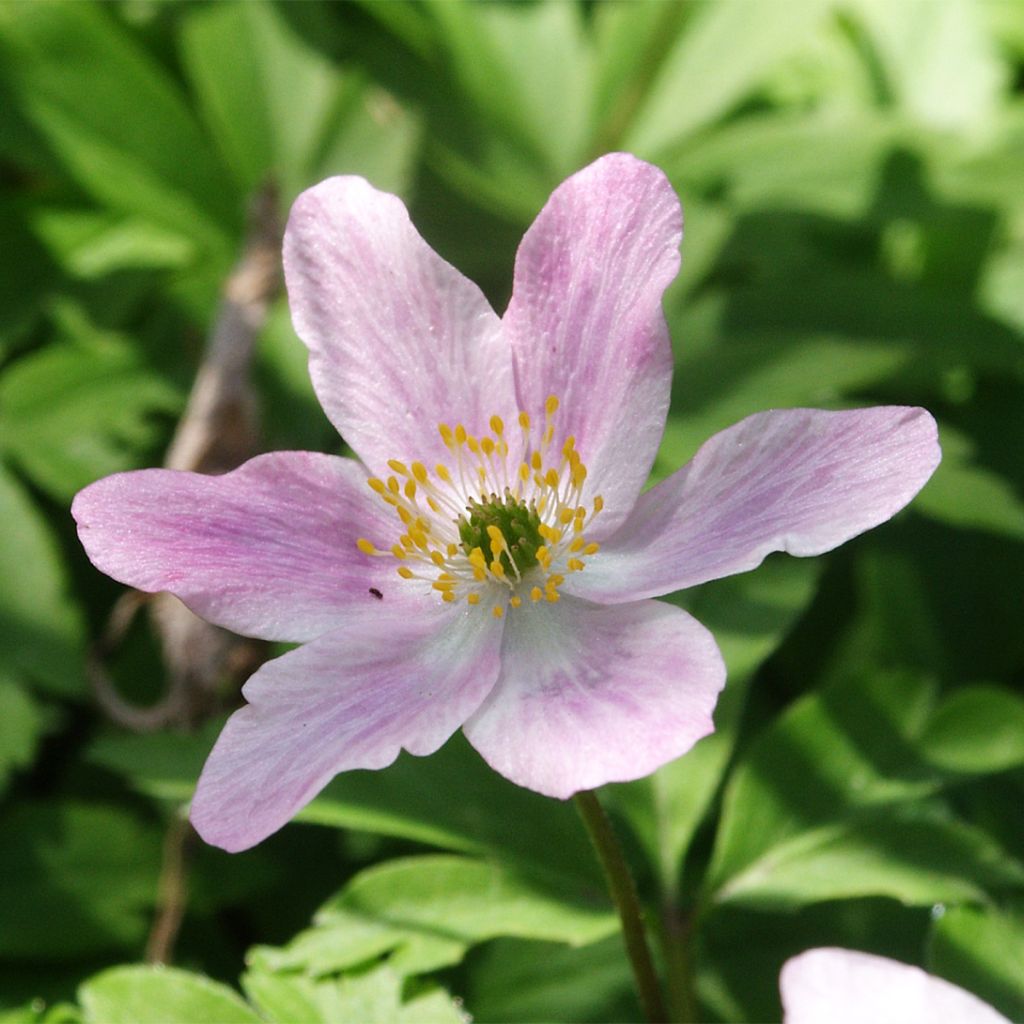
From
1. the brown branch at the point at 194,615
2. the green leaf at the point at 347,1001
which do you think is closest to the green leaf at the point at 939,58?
the brown branch at the point at 194,615

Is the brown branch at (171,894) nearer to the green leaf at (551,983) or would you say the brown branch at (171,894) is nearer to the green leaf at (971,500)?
the green leaf at (551,983)

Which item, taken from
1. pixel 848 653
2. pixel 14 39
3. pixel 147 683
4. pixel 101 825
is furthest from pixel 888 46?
pixel 101 825

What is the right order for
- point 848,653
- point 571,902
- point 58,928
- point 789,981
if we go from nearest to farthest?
point 789,981
point 571,902
point 58,928
point 848,653

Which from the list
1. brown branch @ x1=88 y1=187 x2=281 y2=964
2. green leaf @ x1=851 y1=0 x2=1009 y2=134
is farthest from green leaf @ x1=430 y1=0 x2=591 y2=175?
green leaf @ x1=851 y1=0 x2=1009 y2=134

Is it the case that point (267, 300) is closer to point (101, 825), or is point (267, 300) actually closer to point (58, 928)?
point (101, 825)

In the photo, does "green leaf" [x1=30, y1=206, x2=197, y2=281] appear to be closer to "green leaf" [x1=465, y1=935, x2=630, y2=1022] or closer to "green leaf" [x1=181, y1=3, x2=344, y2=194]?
"green leaf" [x1=181, y1=3, x2=344, y2=194]

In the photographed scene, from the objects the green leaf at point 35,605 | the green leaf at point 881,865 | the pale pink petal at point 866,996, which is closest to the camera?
the pale pink petal at point 866,996

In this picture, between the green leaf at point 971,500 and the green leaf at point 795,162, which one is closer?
the green leaf at point 971,500
